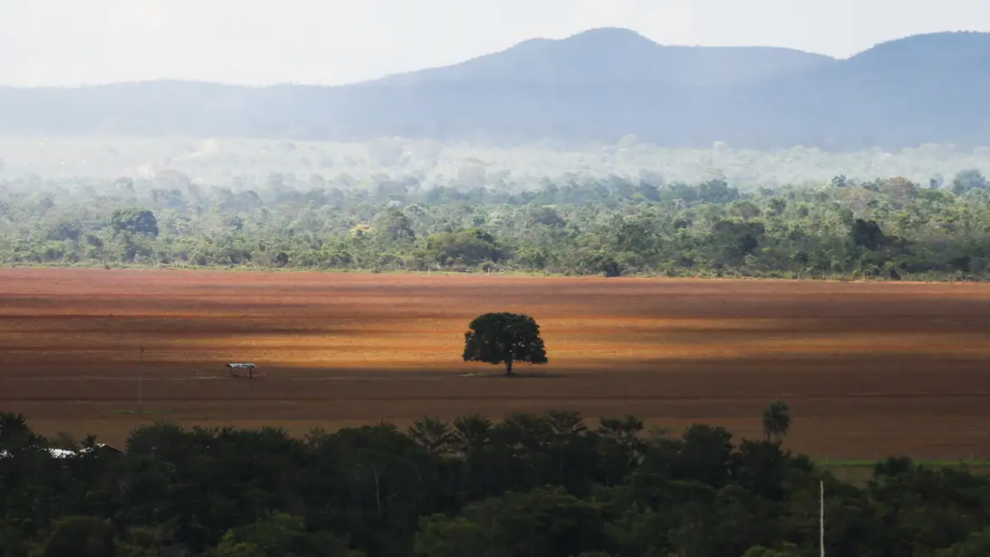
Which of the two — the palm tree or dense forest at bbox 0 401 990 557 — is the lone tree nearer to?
the palm tree

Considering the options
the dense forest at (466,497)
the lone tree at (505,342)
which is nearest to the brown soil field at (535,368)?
the lone tree at (505,342)

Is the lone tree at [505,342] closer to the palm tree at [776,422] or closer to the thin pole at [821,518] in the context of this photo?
the palm tree at [776,422]

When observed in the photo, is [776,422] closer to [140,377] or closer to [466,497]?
[466,497]

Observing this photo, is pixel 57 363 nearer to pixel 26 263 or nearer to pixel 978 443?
pixel 978 443

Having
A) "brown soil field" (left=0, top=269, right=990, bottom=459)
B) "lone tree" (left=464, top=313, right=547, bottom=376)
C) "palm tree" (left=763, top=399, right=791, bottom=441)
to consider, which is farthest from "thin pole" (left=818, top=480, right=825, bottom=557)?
"lone tree" (left=464, top=313, right=547, bottom=376)

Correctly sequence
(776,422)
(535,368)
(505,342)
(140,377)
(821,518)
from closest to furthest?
(821,518), (776,422), (140,377), (505,342), (535,368)

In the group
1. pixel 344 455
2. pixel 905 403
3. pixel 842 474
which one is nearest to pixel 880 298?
pixel 905 403

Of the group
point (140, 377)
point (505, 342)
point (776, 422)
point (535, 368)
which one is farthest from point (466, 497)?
point (535, 368)
